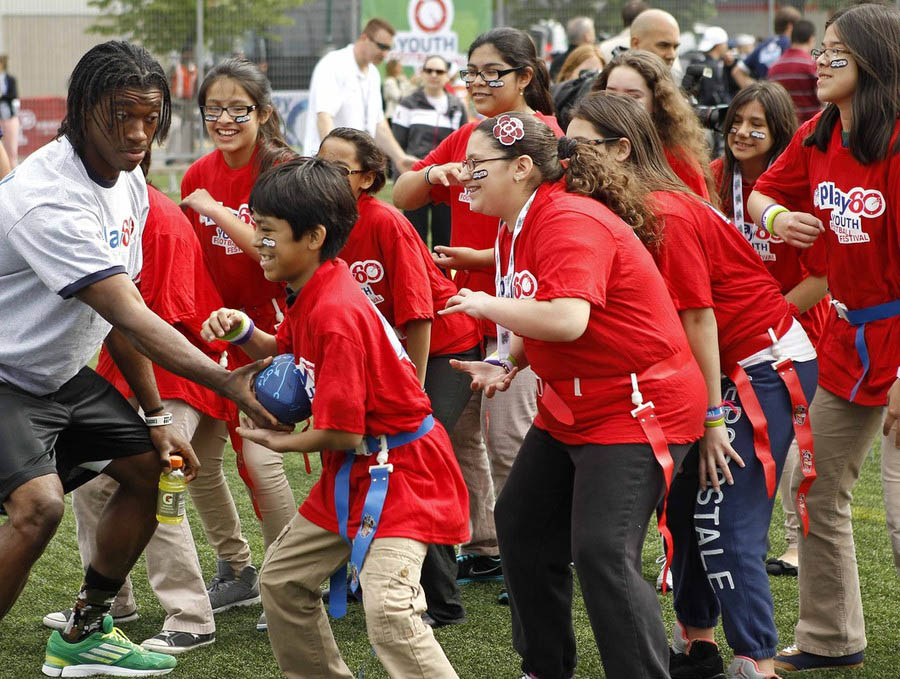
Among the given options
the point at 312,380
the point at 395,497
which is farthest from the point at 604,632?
the point at 312,380

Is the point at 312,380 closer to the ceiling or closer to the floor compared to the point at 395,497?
closer to the ceiling

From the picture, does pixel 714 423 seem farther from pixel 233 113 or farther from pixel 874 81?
pixel 233 113

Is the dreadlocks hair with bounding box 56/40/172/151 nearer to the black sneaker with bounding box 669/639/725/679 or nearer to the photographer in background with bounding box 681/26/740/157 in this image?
the black sneaker with bounding box 669/639/725/679

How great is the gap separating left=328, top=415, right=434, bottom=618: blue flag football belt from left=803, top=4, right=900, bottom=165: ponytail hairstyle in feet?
5.28

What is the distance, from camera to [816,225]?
3.82m

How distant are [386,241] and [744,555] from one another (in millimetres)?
1706

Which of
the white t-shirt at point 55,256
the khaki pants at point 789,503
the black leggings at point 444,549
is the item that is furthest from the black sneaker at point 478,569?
the white t-shirt at point 55,256

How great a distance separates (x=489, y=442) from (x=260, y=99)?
5.52ft

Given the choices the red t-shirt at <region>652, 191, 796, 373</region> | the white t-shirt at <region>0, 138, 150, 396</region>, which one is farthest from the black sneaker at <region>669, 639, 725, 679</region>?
the white t-shirt at <region>0, 138, 150, 396</region>

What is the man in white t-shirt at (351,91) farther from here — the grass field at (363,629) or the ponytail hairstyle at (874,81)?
the ponytail hairstyle at (874,81)

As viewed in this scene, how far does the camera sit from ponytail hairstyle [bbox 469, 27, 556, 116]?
5.03 meters

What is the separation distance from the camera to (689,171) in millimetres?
4105

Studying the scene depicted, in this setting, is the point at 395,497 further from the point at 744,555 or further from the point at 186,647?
the point at 186,647

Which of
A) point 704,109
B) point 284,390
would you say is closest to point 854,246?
point 284,390
